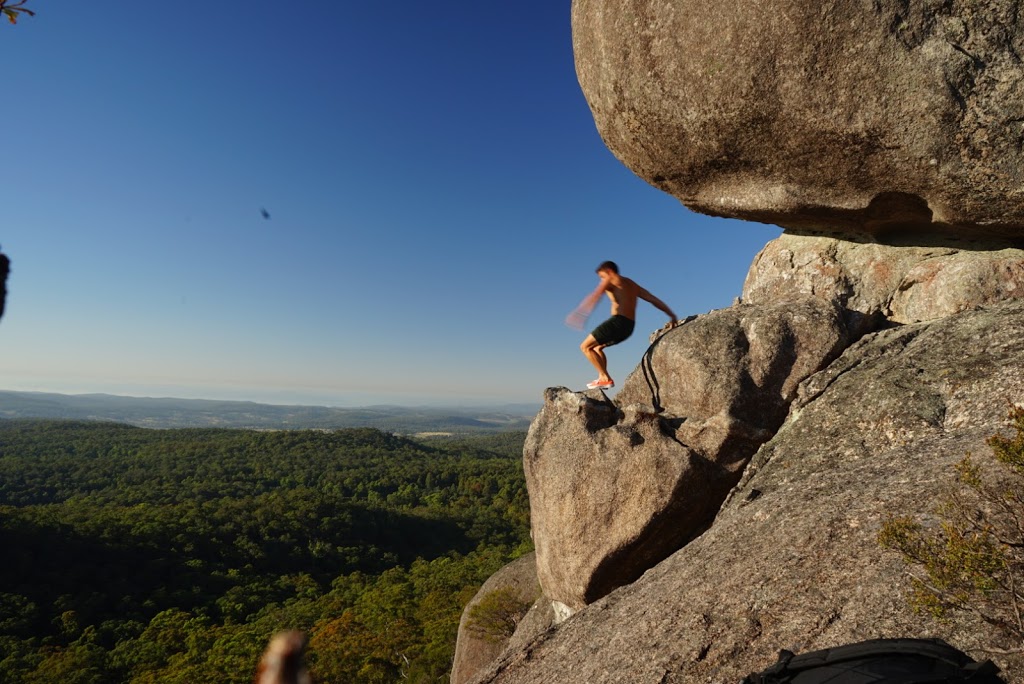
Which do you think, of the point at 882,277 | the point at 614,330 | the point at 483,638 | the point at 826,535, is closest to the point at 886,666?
the point at 826,535

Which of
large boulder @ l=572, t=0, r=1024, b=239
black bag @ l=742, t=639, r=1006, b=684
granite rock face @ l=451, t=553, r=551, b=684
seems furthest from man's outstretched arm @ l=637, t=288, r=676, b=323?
granite rock face @ l=451, t=553, r=551, b=684

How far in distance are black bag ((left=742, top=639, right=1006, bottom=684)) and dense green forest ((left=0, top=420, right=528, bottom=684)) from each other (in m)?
36.1

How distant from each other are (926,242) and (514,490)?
332ft

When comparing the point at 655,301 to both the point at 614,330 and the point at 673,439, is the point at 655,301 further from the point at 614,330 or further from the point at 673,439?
the point at 673,439

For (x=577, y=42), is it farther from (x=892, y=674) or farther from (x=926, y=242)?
(x=892, y=674)

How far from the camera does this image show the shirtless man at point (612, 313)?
12.0 metres

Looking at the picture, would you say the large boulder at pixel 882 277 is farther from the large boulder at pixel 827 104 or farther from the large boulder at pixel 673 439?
the large boulder at pixel 673 439

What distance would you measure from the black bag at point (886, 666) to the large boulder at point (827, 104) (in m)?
9.46

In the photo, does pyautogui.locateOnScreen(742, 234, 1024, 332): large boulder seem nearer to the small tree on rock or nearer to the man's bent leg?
the man's bent leg

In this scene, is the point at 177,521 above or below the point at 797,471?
below

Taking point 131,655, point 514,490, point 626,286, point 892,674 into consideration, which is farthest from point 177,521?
point 892,674

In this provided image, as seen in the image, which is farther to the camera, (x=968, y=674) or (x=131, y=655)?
(x=131, y=655)

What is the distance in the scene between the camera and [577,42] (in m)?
13.4

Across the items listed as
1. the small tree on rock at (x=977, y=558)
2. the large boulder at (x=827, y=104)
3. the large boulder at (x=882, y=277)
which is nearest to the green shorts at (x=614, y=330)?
the large boulder at (x=882, y=277)
